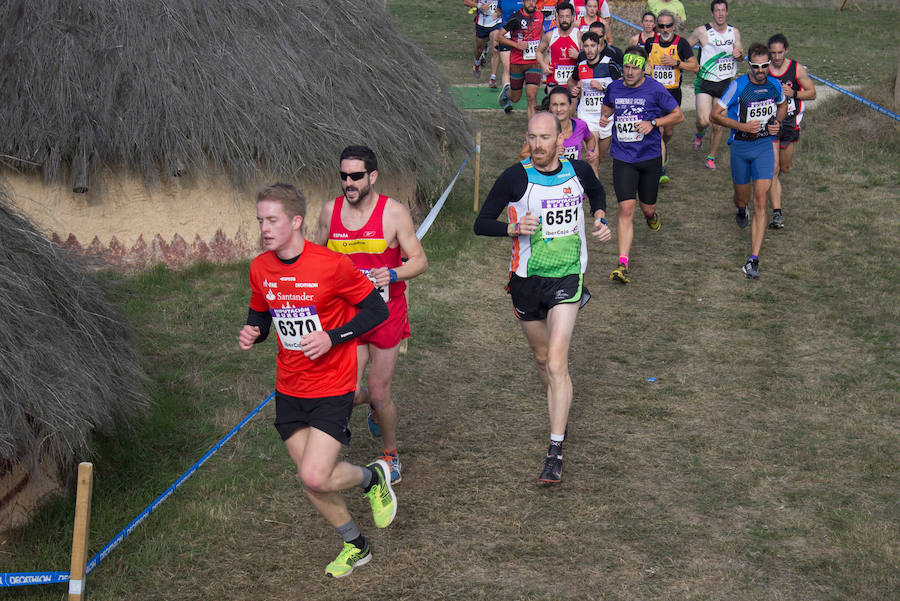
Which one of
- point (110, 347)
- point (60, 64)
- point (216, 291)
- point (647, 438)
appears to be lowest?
point (216, 291)

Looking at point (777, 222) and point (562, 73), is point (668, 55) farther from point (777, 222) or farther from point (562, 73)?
point (777, 222)

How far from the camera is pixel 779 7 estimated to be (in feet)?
92.0

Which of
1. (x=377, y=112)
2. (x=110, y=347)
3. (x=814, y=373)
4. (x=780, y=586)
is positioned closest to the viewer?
(x=780, y=586)

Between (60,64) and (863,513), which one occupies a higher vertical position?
(60,64)

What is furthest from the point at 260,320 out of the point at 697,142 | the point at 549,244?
the point at 697,142

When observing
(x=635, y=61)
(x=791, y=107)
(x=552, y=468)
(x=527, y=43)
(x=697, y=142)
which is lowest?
(x=697, y=142)

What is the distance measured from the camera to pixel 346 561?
5.12m

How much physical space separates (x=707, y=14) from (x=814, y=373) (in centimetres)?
1954

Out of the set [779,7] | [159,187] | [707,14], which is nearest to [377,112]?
[159,187]

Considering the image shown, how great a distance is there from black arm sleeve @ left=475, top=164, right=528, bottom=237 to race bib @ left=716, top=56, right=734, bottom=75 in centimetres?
790

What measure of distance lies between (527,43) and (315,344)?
10.7 m

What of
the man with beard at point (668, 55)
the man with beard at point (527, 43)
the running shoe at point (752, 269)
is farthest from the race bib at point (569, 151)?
the man with beard at point (527, 43)

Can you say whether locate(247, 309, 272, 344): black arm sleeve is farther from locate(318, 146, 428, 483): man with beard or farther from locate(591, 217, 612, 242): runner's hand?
locate(591, 217, 612, 242): runner's hand

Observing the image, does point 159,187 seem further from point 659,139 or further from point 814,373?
point 814,373
